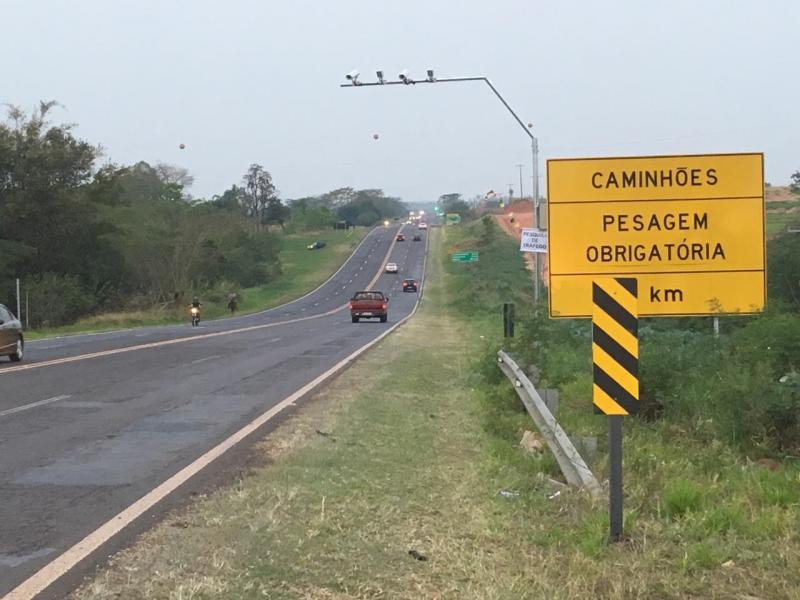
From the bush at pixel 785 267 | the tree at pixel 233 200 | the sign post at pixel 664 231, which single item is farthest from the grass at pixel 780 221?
the tree at pixel 233 200

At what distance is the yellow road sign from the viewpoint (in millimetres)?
11227

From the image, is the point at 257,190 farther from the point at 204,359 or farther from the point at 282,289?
the point at 204,359

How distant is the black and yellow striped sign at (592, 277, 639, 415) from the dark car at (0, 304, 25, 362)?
18813 millimetres

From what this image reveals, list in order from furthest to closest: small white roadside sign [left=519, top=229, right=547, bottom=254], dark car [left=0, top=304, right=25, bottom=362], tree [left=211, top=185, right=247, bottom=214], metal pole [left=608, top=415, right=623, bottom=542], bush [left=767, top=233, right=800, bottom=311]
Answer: tree [left=211, top=185, right=247, bottom=214] → bush [left=767, top=233, right=800, bottom=311] → small white roadside sign [left=519, top=229, right=547, bottom=254] → dark car [left=0, top=304, right=25, bottom=362] → metal pole [left=608, top=415, right=623, bottom=542]

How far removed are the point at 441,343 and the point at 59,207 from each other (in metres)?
40.7

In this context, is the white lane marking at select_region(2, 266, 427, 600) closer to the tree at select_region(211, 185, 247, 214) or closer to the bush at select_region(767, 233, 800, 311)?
the bush at select_region(767, 233, 800, 311)

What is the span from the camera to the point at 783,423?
29.2 feet

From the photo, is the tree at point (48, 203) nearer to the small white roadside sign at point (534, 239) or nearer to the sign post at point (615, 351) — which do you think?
the small white roadside sign at point (534, 239)

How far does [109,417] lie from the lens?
1302cm

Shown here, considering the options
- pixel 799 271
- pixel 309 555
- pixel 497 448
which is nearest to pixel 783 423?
pixel 497 448

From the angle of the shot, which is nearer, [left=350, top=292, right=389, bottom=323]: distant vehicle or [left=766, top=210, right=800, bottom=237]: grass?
[left=350, top=292, right=389, bottom=323]: distant vehicle

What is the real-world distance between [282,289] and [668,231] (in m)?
88.6

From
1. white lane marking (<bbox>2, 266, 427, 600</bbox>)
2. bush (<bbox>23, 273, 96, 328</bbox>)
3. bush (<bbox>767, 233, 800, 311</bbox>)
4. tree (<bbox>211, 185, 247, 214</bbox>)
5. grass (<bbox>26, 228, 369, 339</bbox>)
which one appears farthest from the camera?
tree (<bbox>211, 185, 247, 214</bbox>)

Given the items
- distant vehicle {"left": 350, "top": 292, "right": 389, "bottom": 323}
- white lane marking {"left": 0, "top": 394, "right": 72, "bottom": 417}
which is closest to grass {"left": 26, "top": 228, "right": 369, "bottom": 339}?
distant vehicle {"left": 350, "top": 292, "right": 389, "bottom": 323}
